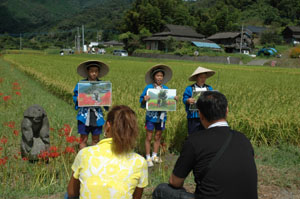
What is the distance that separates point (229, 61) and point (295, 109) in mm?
30739

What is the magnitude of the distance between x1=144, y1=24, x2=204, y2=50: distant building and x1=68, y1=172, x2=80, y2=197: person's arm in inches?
Answer: 1830

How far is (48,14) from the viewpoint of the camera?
132m

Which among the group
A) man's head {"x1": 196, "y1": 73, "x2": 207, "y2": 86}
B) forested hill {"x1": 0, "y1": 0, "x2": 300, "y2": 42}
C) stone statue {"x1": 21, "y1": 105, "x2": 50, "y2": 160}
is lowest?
stone statue {"x1": 21, "y1": 105, "x2": 50, "y2": 160}

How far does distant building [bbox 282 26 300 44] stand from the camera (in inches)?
2088

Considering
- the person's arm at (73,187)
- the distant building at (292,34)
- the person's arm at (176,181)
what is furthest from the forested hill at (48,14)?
the person's arm at (176,181)

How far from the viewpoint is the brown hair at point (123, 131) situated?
1714mm

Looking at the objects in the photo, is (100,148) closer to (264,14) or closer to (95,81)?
(95,81)

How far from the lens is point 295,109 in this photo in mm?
5633

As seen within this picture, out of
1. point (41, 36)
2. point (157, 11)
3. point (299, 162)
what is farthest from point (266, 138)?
point (41, 36)

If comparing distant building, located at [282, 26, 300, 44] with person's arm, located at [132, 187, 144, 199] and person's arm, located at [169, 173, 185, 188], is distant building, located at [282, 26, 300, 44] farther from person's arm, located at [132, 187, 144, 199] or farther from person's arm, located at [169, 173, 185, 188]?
person's arm, located at [132, 187, 144, 199]

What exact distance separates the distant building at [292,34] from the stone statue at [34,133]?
191 ft

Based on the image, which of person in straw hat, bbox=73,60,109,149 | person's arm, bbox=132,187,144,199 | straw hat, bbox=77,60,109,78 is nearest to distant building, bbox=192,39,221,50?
straw hat, bbox=77,60,109,78

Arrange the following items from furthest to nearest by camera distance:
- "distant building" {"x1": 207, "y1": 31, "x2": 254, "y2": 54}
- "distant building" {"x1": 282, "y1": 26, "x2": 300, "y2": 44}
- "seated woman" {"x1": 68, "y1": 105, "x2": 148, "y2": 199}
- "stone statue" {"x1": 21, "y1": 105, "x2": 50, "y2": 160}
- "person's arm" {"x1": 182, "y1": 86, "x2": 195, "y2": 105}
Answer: "distant building" {"x1": 282, "y1": 26, "x2": 300, "y2": 44}, "distant building" {"x1": 207, "y1": 31, "x2": 254, "y2": 54}, "person's arm" {"x1": 182, "y1": 86, "x2": 195, "y2": 105}, "stone statue" {"x1": 21, "y1": 105, "x2": 50, "y2": 160}, "seated woman" {"x1": 68, "y1": 105, "x2": 148, "y2": 199}

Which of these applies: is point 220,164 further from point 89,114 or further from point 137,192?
point 89,114
